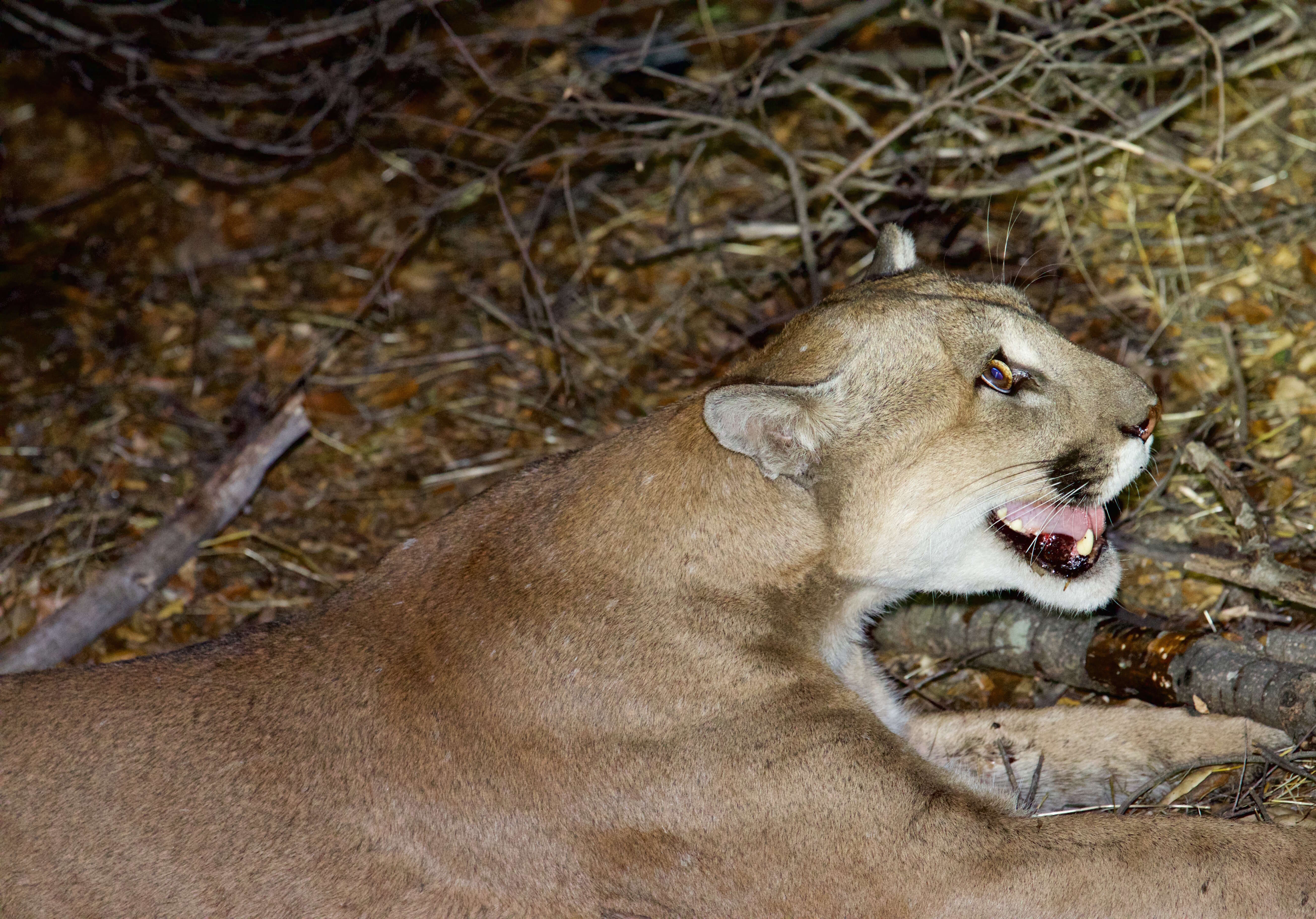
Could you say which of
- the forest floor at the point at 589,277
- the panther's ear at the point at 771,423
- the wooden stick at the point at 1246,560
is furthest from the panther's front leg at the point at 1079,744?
the panther's ear at the point at 771,423

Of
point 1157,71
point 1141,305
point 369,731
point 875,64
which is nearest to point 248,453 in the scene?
point 369,731

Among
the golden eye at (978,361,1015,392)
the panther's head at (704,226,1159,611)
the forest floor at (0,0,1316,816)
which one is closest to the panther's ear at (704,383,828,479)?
the panther's head at (704,226,1159,611)

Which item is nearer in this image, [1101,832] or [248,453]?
[1101,832]

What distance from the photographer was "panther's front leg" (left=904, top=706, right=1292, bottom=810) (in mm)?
4434

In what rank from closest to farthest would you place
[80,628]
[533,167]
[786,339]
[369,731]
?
1. [369,731]
2. [786,339]
3. [80,628]
4. [533,167]

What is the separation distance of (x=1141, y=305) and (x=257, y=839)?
5180 millimetres

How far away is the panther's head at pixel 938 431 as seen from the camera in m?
4.06

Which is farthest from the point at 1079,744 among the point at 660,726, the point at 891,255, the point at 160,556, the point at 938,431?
the point at 160,556

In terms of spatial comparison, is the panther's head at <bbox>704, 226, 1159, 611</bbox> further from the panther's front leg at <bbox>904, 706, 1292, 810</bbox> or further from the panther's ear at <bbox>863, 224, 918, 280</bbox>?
the panther's front leg at <bbox>904, 706, 1292, 810</bbox>

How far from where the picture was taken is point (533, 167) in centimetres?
868

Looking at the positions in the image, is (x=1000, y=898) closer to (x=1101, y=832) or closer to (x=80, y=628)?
(x=1101, y=832)

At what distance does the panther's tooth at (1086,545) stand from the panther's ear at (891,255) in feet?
3.95

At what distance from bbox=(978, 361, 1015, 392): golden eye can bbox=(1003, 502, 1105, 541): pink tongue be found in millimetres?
410

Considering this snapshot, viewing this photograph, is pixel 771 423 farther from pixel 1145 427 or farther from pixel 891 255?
pixel 1145 427
